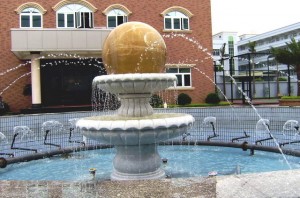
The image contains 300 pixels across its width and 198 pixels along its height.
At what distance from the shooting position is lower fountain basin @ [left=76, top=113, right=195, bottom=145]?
20.8 ft

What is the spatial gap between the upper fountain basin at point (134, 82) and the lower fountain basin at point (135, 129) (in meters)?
0.75

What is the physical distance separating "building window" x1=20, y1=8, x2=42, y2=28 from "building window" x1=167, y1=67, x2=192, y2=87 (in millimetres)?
9603

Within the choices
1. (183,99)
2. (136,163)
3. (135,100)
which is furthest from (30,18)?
(136,163)

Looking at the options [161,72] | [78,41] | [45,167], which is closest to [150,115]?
[161,72]

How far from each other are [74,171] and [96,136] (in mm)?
2450

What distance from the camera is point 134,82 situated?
684 cm

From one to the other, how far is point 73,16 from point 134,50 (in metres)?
17.8

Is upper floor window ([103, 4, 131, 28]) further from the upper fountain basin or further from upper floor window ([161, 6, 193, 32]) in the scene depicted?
the upper fountain basin

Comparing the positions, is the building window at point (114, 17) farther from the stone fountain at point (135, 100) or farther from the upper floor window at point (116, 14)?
the stone fountain at point (135, 100)

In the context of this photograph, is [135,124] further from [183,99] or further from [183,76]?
[183,76]

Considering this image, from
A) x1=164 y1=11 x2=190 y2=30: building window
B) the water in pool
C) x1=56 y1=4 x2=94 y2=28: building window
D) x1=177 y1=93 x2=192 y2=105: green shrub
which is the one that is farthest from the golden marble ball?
x1=164 y1=11 x2=190 y2=30: building window

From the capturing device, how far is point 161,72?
745cm

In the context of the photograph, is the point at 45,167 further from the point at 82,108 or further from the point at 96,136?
the point at 82,108

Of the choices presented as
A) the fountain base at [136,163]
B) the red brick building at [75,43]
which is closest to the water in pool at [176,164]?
the fountain base at [136,163]
